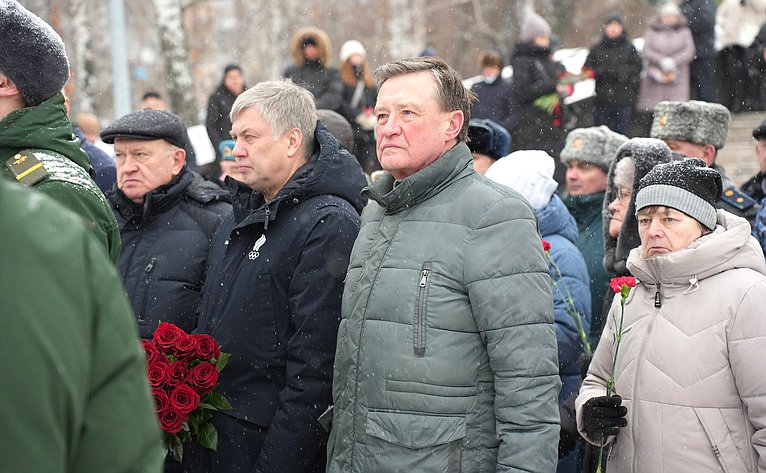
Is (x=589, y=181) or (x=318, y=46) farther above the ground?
(x=589, y=181)

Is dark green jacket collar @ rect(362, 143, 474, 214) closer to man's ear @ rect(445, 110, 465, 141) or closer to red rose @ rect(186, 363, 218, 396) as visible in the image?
man's ear @ rect(445, 110, 465, 141)

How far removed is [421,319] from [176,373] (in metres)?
1.15

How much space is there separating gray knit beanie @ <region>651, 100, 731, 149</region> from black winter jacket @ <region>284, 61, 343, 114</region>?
20.1 ft

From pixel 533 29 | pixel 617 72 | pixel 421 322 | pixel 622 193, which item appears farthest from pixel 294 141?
pixel 617 72

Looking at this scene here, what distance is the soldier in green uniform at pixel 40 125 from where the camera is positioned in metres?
3.16

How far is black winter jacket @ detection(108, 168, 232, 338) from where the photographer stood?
5.01 meters

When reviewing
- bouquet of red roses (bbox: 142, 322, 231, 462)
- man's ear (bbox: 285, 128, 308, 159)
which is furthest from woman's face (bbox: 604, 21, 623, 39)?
bouquet of red roses (bbox: 142, 322, 231, 462)

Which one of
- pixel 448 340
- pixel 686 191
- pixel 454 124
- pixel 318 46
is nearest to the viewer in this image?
pixel 448 340

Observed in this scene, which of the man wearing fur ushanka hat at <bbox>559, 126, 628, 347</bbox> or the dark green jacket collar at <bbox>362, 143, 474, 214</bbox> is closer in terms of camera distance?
the dark green jacket collar at <bbox>362, 143, 474, 214</bbox>

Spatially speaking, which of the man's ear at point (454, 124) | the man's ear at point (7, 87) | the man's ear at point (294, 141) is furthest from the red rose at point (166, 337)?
the man's ear at point (454, 124)

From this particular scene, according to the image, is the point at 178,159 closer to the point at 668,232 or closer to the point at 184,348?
the point at 184,348

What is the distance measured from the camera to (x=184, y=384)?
13.1ft

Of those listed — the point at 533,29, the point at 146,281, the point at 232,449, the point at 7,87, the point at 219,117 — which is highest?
the point at 7,87

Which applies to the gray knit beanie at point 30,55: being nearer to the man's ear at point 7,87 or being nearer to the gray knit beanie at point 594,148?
the man's ear at point 7,87
